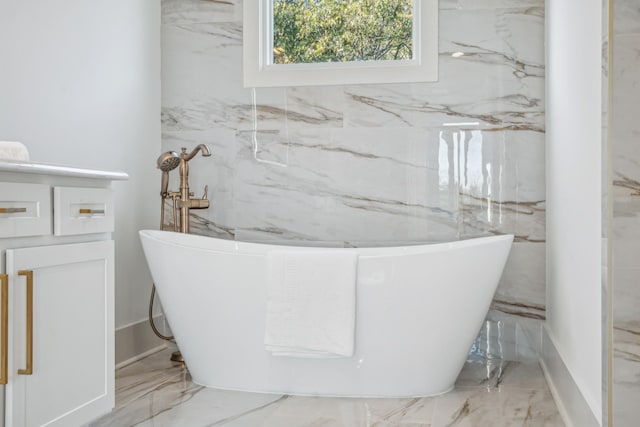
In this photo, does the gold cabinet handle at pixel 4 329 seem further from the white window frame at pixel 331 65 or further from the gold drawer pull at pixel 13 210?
the white window frame at pixel 331 65

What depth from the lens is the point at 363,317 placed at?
2.65m

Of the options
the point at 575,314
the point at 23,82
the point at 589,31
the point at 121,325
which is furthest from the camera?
the point at 121,325

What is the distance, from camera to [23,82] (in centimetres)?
264

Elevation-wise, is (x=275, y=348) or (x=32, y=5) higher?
(x=32, y=5)

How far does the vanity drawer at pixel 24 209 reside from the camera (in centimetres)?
166

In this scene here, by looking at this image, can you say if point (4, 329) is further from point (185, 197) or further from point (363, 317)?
point (185, 197)

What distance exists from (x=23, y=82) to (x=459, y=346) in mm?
1974

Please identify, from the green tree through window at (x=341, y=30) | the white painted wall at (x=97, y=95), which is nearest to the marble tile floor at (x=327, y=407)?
the white painted wall at (x=97, y=95)

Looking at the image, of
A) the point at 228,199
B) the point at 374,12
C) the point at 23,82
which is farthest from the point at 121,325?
the point at 374,12

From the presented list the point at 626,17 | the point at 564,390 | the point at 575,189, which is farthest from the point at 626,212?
the point at 564,390

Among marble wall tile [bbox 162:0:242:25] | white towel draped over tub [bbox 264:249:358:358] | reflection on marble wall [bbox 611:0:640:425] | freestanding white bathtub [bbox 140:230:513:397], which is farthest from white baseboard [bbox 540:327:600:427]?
marble wall tile [bbox 162:0:242:25]

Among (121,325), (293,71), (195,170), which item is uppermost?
(293,71)

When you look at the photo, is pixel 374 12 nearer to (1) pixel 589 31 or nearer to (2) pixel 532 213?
(2) pixel 532 213

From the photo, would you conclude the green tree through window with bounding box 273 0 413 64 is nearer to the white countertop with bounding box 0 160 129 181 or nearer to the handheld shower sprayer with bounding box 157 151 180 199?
the handheld shower sprayer with bounding box 157 151 180 199
